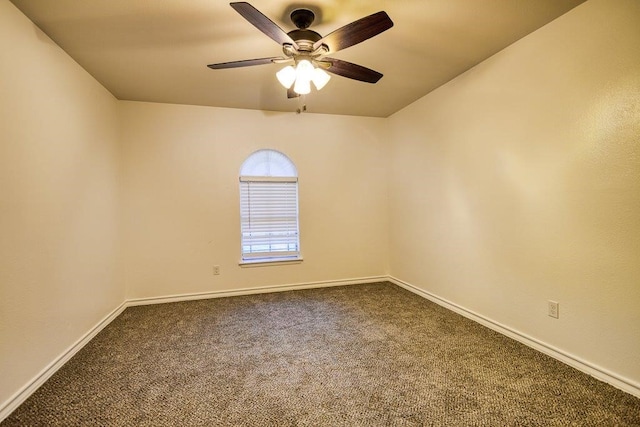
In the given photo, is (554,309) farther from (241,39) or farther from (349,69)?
(241,39)

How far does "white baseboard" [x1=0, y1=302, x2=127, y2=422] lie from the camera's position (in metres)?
1.67

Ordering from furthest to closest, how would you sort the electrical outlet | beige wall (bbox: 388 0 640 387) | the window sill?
1. the window sill
2. the electrical outlet
3. beige wall (bbox: 388 0 640 387)

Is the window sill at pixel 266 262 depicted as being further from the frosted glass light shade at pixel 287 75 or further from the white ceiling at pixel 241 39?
the frosted glass light shade at pixel 287 75

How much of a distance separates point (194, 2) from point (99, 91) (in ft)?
5.87

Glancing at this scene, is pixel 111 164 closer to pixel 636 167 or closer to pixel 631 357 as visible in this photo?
pixel 636 167

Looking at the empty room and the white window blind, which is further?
the white window blind

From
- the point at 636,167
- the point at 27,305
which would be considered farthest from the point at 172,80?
the point at 636,167

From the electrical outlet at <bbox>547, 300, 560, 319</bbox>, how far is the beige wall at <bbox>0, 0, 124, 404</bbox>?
3508 millimetres

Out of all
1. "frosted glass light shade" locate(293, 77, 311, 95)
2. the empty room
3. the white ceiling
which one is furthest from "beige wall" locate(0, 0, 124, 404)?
"frosted glass light shade" locate(293, 77, 311, 95)

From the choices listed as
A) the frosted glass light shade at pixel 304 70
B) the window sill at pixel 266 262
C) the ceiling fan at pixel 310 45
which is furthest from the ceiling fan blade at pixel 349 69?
the window sill at pixel 266 262

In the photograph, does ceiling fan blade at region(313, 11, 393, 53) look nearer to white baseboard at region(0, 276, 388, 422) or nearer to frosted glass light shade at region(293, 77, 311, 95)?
frosted glass light shade at region(293, 77, 311, 95)

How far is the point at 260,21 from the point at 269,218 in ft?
8.65

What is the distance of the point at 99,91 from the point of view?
296 centimetres

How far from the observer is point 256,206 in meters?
3.92
